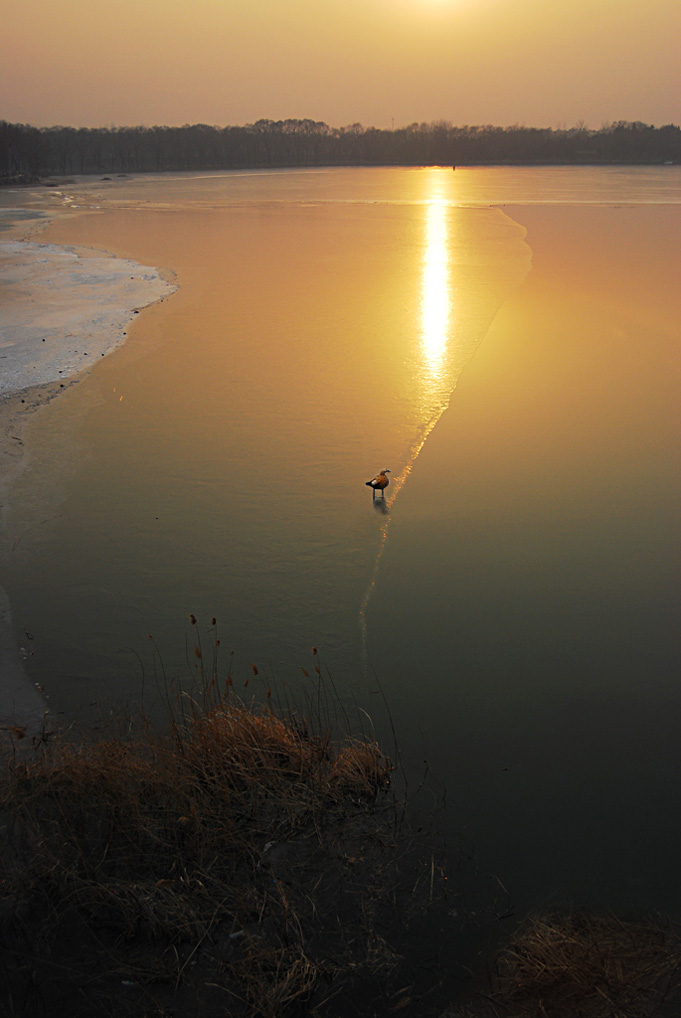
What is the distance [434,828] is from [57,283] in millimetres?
14338

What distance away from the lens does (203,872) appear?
9.46ft

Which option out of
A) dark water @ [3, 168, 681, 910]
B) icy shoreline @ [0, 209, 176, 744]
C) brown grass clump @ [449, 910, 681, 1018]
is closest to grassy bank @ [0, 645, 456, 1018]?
brown grass clump @ [449, 910, 681, 1018]

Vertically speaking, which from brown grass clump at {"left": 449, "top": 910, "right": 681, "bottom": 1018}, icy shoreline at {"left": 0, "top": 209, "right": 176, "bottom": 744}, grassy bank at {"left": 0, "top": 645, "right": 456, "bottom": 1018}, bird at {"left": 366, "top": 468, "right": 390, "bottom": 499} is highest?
icy shoreline at {"left": 0, "top": 209, "right": 176, "bottom": 744}

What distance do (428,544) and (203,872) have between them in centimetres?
299

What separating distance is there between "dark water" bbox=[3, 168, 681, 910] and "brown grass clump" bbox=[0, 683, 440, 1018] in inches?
18.1

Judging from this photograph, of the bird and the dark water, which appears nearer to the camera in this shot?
the dark water

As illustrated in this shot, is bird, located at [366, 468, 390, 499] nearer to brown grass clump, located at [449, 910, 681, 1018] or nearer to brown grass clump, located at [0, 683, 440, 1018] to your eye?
brown grass clump, located at [0, 683, 440, 1018]

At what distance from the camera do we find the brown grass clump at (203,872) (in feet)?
8.45

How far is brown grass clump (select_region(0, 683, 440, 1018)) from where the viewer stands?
2.58 meters

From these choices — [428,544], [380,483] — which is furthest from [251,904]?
[380,483]

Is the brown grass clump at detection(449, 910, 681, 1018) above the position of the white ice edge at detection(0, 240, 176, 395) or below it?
below

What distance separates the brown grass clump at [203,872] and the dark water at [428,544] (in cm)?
46

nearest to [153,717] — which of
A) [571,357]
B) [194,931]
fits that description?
[194,931]

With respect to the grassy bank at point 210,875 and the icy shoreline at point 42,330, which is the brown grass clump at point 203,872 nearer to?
the grassy bank at point 210,875
